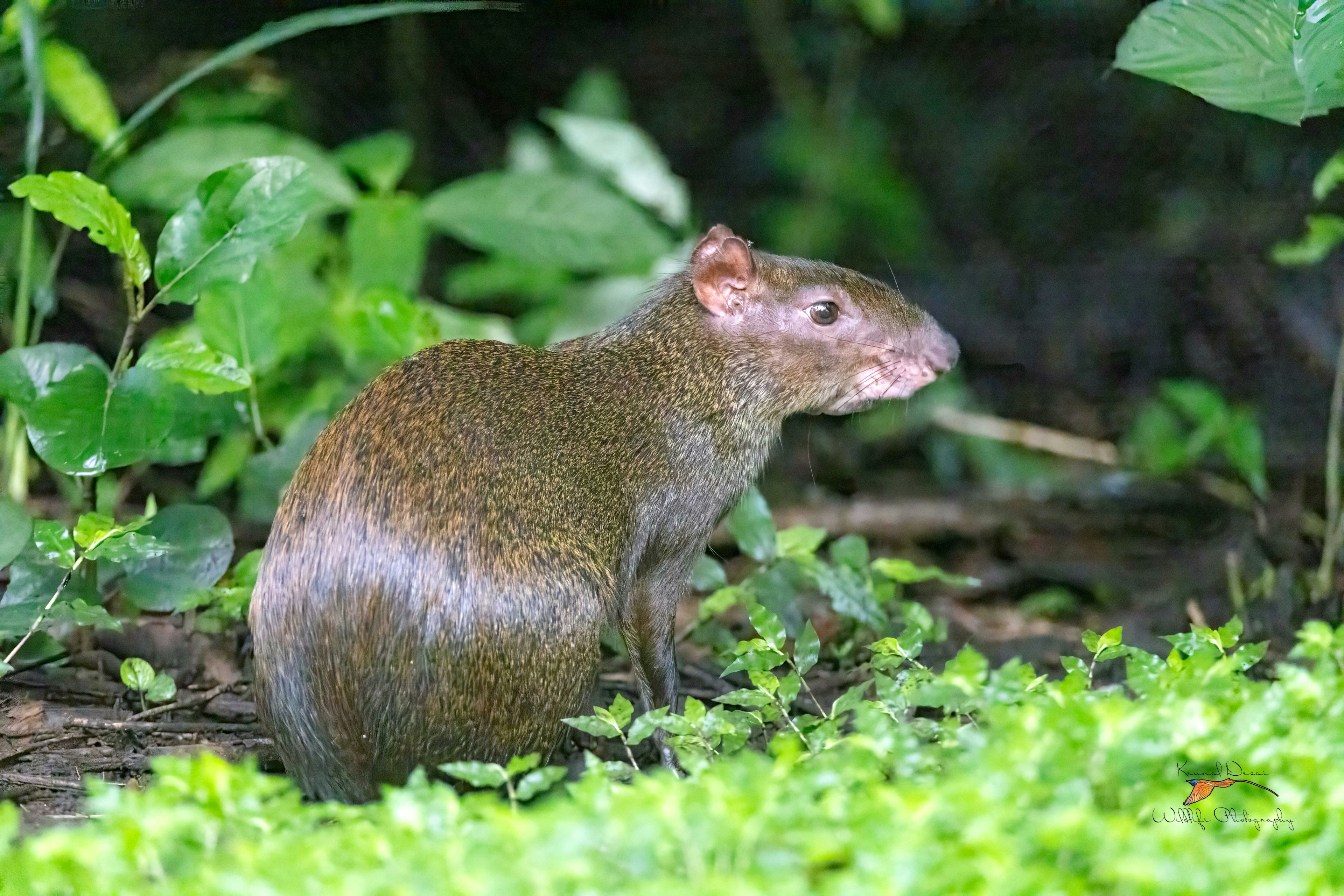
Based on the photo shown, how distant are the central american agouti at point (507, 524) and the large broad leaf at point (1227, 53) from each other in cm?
127

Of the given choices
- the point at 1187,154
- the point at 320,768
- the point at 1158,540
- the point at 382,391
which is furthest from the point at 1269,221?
the point at 320,768

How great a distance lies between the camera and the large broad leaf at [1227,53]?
380 cm

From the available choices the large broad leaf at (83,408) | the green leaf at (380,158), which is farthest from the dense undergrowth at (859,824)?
the green leaf at (380,158)

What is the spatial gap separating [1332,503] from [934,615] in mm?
1558

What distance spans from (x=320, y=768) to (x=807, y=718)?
1.25 m

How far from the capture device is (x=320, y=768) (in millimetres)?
3377

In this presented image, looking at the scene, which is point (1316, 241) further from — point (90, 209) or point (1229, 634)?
point (90, 209)

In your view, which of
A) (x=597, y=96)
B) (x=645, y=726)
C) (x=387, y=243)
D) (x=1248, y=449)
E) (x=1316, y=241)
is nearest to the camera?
(x=645, y=726)

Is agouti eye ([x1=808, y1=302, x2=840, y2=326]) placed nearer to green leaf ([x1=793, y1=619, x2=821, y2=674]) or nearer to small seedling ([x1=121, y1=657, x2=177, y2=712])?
green leaf ([x1=793, y1=619, x2=821, y2=674])

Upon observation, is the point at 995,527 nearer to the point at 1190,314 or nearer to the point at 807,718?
the point at 1190,314

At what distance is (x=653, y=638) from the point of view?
4.22 metres

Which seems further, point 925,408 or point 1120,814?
point 925,408

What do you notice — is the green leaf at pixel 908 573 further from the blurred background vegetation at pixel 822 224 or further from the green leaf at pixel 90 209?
the green leaf at pixel 90 209

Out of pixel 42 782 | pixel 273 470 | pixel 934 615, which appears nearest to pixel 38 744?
pixel 42 782
